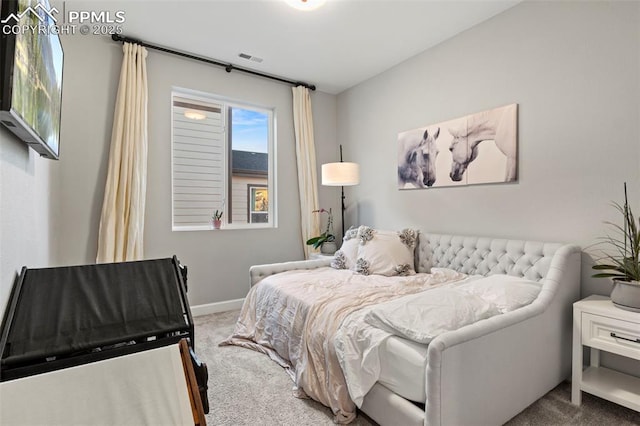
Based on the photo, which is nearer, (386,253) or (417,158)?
(386,253)

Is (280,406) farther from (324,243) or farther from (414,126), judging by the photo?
(414,126)

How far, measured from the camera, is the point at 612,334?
5.74 feet

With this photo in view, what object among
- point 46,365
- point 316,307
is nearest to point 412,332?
point 316,307

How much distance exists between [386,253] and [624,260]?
168cm

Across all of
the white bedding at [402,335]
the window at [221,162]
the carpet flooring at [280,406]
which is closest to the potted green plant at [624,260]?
the white bedding at [402,335]

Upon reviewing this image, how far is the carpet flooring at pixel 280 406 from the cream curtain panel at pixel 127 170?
1.47m

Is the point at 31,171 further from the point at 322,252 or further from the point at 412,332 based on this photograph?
the point at 322,252

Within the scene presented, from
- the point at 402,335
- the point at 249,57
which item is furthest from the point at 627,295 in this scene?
the point at 249,57

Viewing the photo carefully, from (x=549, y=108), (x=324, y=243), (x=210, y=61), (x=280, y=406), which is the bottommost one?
(x=280, y=406)

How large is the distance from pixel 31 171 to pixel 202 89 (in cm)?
224

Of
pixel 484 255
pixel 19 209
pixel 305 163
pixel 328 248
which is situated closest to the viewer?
pixel 19 209

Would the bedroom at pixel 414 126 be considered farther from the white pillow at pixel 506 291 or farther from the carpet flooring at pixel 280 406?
the carpet flooring at pixel 280 406

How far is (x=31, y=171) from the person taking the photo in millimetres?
1665

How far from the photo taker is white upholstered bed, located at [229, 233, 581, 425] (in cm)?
136
